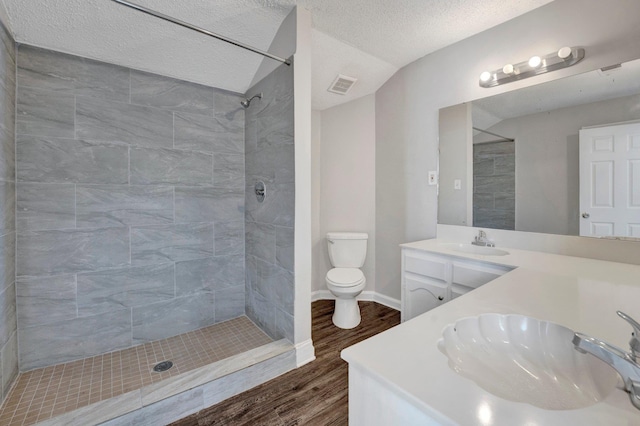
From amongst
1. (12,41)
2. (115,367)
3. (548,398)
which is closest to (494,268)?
(548,398)

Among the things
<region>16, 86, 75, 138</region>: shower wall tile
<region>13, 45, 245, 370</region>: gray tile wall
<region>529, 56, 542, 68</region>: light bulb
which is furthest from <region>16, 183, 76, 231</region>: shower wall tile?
<region>529, 56, 542, 68</region>: light bulb

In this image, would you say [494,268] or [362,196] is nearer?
[494,268]

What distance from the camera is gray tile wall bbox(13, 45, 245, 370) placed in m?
1.76

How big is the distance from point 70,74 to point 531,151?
323 cm

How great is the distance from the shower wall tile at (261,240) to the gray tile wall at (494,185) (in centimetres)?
167

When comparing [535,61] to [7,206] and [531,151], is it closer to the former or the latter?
[531,151]

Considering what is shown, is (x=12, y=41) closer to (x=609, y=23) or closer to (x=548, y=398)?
(x=548, y=398)

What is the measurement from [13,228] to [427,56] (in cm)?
332

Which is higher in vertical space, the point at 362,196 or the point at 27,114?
the point at 27,114

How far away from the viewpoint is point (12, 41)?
1652 millimetres

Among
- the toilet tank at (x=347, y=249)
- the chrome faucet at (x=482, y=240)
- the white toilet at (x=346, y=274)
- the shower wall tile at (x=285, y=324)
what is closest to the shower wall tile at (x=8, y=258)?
the shower wall tile at (x=285, y=324)

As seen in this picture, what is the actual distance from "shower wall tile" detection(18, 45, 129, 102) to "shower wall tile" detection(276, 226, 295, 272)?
59.7 inches

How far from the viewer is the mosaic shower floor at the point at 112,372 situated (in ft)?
4.81

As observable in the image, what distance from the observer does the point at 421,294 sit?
2.11 meters
